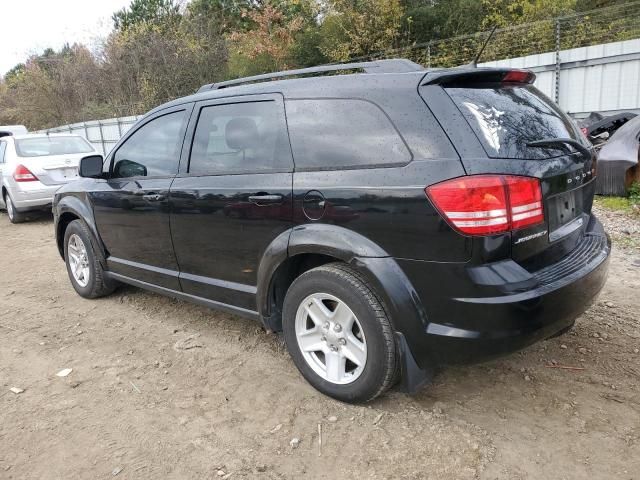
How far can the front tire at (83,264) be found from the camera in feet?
15.6

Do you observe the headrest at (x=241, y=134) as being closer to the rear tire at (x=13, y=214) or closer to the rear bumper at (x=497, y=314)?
the rear bumper at (x=497, y=314)

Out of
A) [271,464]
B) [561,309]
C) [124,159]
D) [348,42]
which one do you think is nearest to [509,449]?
[561,309]

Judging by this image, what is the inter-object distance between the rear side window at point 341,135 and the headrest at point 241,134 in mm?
302

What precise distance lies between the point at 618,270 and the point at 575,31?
8.58 metres

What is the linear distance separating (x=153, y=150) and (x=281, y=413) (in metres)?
2.25

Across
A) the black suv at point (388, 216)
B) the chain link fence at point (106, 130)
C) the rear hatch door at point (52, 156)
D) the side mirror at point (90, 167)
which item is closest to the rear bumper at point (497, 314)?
the black suv at point (388, 216)

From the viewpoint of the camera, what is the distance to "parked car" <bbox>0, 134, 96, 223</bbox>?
8.99 m

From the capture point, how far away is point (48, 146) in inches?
376

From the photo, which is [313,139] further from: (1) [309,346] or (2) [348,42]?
(2) [348,42]

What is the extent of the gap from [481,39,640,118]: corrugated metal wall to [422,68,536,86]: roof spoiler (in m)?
7.94

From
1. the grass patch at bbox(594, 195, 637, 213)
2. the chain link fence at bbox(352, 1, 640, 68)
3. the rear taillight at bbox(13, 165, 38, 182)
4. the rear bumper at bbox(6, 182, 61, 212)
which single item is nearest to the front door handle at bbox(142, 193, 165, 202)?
the grass patch at bbox(594, 195, 637, 213)

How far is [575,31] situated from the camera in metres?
11.3

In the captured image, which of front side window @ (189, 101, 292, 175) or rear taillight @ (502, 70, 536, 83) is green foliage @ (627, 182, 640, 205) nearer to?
rear taillight @ (502, 70, 536, 83)

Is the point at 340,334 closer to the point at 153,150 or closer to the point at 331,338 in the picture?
the point at 331,338
